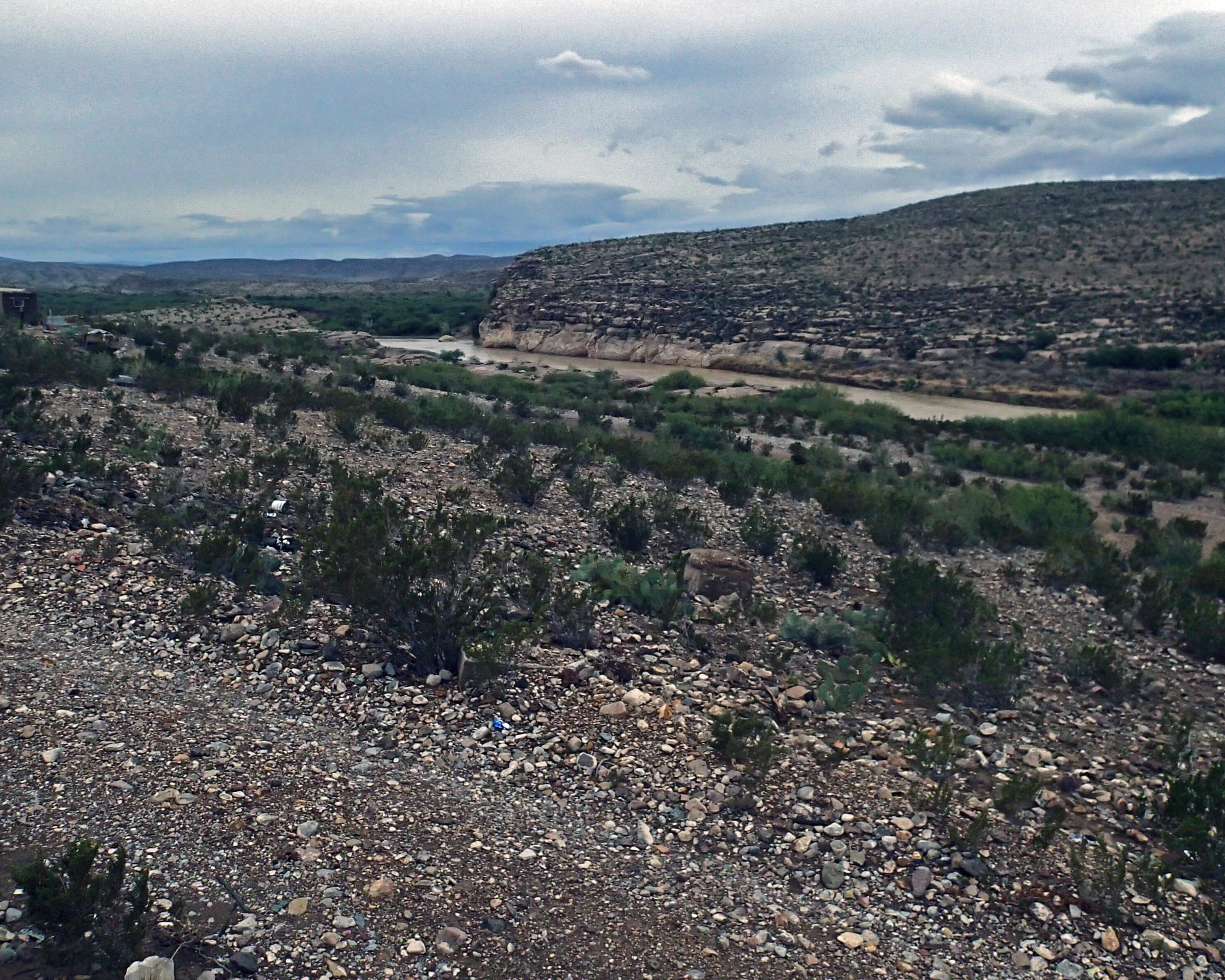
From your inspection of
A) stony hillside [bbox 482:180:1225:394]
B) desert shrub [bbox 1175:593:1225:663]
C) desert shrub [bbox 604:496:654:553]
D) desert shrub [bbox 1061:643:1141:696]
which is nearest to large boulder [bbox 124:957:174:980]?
desert shrub [bbox 604:496:654:553]

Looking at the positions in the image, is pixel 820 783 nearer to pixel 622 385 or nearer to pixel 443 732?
pixel 443 732

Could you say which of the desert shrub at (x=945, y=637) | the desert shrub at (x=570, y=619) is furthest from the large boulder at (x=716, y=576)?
the desert shrub at (x=570, y=619)

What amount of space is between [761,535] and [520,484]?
2.95 m

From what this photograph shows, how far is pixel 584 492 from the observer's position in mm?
11617

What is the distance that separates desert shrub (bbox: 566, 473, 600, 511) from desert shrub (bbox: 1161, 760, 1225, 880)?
708cm

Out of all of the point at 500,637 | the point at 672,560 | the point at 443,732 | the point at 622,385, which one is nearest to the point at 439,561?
the point at 500,637

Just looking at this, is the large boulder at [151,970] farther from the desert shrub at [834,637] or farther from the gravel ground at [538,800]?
the desert shrub at [834,637]

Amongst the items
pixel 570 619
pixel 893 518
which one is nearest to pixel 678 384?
pixel 893 518

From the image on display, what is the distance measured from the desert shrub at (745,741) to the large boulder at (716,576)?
9.01 feet

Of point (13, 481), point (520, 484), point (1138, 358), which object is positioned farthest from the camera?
point (1138, 358)

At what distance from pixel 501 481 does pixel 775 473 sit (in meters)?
5.56

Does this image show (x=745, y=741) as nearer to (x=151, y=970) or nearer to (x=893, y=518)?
(x=151, y=970)

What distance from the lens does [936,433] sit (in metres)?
26.2

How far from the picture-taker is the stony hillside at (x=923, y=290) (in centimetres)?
3853
